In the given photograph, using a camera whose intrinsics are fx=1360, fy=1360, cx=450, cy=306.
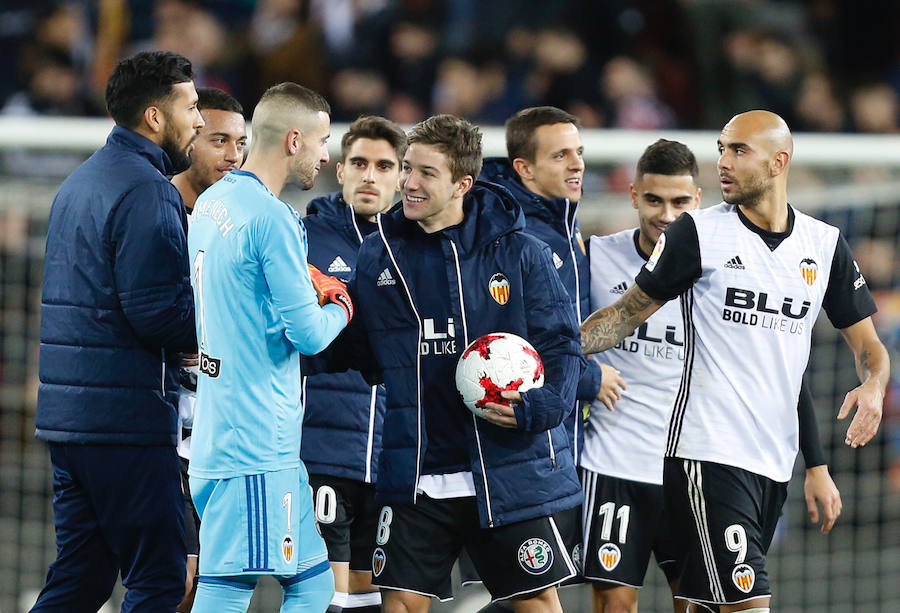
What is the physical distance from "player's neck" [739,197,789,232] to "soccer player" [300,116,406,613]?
1.74 metres

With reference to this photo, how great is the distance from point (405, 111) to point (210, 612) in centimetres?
664

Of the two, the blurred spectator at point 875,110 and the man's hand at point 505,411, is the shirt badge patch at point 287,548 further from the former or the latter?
the blurred spectator at point 875,110

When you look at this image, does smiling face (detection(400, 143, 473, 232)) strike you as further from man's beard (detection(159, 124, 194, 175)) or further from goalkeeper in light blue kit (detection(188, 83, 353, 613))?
man's beard (detection(159, 124, 194, 175))

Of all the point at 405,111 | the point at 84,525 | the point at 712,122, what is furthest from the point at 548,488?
the point at 712,122

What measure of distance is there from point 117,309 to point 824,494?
2975 mm

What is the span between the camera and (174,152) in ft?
16.6

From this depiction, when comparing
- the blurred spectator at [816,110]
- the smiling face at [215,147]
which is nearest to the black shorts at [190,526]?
the smiling face at [215,147]

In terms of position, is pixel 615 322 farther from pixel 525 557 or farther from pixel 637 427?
pixel 525 557

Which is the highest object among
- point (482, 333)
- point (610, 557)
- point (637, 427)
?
point (482, 333)

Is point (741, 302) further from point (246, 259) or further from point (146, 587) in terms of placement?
point (146, 587)

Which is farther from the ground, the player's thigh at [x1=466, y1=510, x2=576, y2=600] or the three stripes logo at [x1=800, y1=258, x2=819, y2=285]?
the three stripes logo at [x1=800, y1=258, x2=819, y2=285]

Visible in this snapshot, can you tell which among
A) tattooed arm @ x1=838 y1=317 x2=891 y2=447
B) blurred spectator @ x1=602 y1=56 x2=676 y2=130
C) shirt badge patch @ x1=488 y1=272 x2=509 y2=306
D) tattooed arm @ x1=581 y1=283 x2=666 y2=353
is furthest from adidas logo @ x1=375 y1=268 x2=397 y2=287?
blurred spectator @ x1=602 y1=56 x2=676 y2=130

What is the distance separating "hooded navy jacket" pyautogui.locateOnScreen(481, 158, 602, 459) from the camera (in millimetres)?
5918

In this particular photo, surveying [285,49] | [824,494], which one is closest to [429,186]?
[824,494]
